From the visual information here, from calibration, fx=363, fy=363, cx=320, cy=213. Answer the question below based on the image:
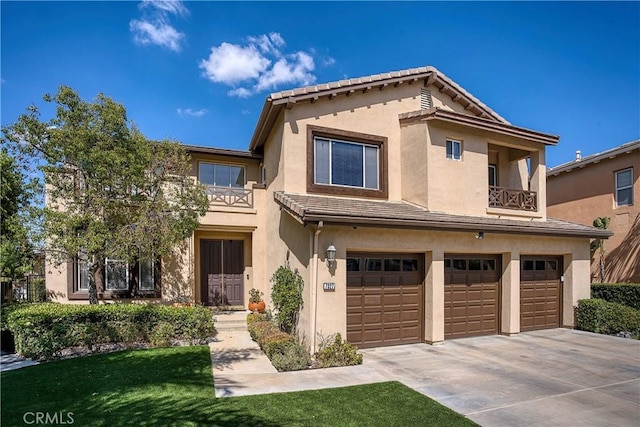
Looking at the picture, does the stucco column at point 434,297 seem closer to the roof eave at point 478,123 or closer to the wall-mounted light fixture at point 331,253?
the wall-mounted light fixture at point 331,253

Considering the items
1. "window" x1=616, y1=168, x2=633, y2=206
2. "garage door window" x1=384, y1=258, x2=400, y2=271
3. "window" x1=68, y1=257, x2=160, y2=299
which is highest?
"window" x1=616, y1=168, x2=633, y2=206

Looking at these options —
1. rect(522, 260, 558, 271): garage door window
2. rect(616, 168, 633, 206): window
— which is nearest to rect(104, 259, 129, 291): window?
rect(522, 260, 558, 271): garage door window

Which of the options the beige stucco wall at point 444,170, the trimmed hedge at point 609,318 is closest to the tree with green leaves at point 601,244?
the trimmed hedge at point 609,318

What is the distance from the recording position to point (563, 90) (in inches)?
618

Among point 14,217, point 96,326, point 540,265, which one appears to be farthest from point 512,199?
point 14,217

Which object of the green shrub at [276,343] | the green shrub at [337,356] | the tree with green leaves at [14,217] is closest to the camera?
the green shrub at [337,356]

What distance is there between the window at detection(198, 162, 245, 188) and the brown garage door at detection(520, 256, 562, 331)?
11.7 metres

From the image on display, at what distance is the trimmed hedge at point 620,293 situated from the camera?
1390cm

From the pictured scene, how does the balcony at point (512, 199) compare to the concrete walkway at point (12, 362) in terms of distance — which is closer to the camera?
the concrete walkway at point (12, 362)

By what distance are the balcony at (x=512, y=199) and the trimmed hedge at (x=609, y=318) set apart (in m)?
3.96

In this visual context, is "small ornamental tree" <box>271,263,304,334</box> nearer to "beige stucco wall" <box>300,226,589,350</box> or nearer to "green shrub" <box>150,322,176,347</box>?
"beige stucco wall" <box>300,226,589,350</box>

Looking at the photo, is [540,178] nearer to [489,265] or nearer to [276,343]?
[489,265]

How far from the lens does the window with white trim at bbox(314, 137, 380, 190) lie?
11.8 meters

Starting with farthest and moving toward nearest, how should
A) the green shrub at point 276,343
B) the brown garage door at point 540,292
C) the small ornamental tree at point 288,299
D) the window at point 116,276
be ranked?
the brown garage door at point 540,292
the window at point 116,276
the small ornamental tree at point 288,299
the green shrub at point 276,343
